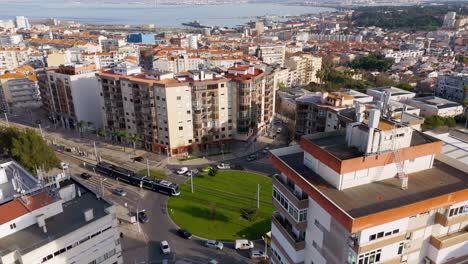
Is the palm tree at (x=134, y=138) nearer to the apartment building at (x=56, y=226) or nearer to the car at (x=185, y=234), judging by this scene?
the car at (x=185, y=234)

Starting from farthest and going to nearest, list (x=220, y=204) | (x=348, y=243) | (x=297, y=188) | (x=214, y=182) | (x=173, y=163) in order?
(x=173, y=163)
(x=214, y=182)
(x=220, y=204)
(x=297, y=188)
(x=348, y=243)

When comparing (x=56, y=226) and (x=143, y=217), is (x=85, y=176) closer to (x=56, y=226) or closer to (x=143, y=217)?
(x=143, y=217)

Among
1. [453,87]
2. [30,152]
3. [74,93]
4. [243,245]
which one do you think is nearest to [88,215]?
[243,245]

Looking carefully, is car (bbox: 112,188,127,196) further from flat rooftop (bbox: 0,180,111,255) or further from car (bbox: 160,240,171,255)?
flat rooftop (bbox: 0,180,111,255)

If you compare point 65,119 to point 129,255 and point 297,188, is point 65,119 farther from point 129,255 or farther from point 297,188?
point 297,188

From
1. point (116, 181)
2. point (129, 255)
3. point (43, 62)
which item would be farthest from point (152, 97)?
point (43, 62)

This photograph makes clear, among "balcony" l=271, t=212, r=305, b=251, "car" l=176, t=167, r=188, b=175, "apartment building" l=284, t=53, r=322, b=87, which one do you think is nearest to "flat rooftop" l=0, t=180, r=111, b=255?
"balcony" l=271, t=212, r=305, b=251
